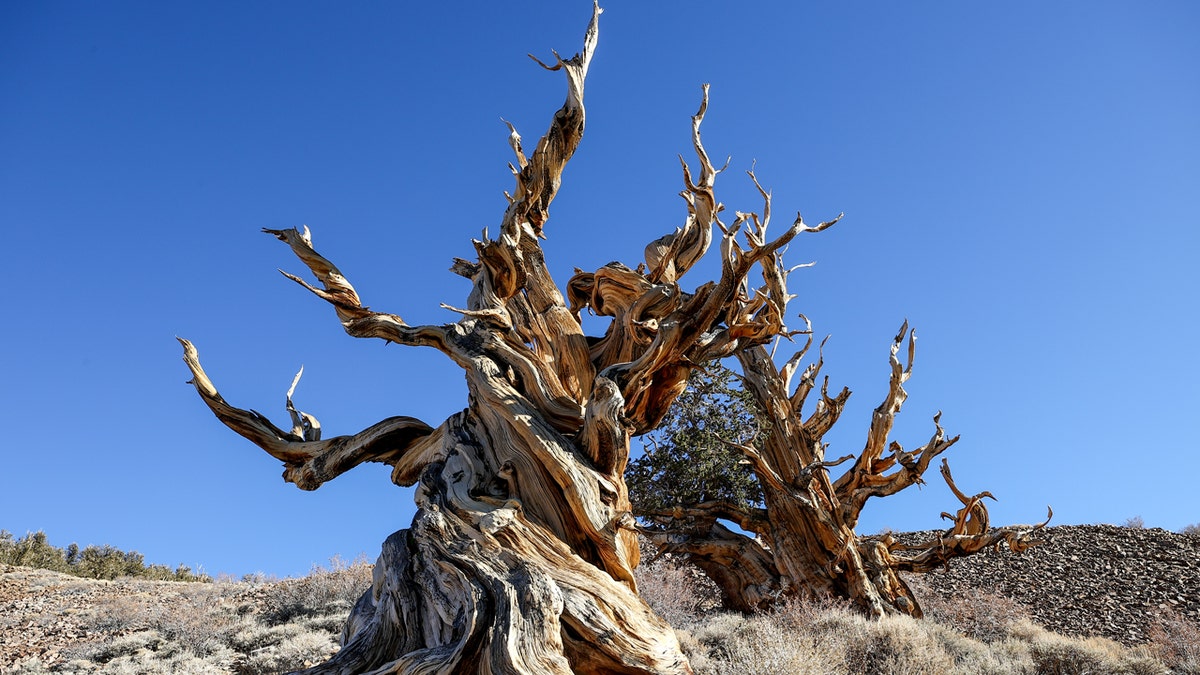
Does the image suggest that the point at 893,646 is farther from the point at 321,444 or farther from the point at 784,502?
the point at 321,444

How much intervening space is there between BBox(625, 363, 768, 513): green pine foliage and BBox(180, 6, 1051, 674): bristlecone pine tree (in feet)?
5.88

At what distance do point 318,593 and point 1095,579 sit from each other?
34.6 ft

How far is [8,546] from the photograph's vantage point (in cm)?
1303

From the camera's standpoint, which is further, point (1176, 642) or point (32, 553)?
point (32, 553)

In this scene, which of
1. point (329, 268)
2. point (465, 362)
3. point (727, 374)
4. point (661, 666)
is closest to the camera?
point (661, 666)

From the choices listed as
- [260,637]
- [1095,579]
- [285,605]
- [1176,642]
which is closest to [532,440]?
[260,637]

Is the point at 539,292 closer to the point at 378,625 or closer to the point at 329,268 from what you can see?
the point at 329,268

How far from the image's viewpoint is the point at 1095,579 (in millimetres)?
11234

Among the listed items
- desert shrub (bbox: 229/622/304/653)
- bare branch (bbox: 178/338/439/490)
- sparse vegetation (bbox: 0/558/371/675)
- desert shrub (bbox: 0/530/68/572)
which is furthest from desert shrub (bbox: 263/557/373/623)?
desert shrub (bbox: 0/530/68/572)

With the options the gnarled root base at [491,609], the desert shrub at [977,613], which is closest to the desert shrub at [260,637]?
the gnarled root base at [491,609]

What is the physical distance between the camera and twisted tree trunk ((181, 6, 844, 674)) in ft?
13.2

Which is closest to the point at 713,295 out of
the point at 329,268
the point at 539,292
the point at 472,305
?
the point at 539,292

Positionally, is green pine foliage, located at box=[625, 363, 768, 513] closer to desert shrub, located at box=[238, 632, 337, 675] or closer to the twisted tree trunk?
the twisted tree trunk

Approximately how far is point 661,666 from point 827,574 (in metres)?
5.36
